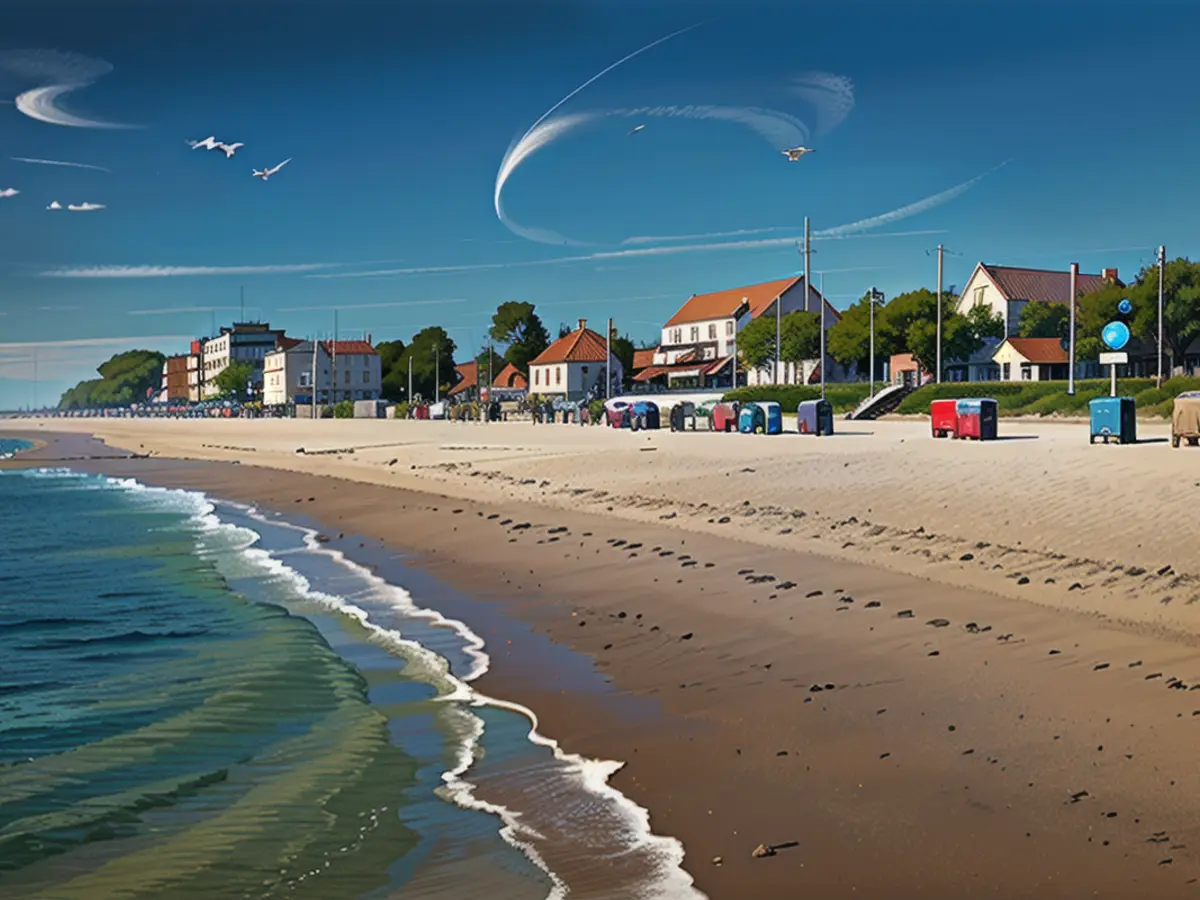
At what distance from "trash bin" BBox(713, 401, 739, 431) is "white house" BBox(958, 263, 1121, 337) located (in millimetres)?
54547

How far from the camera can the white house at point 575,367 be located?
4705 inches

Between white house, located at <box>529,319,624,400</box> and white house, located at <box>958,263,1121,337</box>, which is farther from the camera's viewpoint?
white house, located at <box>529,319,624,400</box>

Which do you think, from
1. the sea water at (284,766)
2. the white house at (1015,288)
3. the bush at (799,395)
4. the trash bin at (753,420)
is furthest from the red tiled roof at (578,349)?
the sea water at (284,766)

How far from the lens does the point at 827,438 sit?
39.5 m

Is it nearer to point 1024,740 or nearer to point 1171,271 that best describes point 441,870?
point 1024,740

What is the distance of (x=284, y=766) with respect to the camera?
7918 mm

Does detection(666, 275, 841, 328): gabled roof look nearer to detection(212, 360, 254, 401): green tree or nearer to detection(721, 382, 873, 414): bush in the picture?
detection(721, 382, 873, 414): bush

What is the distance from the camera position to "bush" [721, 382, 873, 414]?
75.1m

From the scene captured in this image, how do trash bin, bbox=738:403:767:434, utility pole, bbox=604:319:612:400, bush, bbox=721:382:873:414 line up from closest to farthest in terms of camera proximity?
trash bin, bbox=738:403:767:434 < bush, bbox=721:382:873:414 < utility pole, bbox=604:319:612:400

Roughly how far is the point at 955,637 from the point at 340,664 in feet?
18.2

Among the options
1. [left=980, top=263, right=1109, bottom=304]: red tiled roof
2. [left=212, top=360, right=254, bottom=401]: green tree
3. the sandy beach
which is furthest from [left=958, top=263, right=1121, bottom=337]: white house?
[left=212, top=360, right=254, bottom=401]: green tree

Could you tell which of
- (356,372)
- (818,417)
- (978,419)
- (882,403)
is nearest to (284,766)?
(978,419)

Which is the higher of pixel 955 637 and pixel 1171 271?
pixel 1171 271

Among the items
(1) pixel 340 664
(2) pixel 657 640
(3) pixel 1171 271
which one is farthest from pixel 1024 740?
(3) pixel 1171 271
